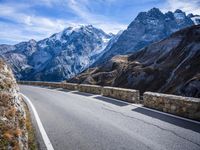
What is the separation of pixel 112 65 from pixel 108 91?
75682 mm

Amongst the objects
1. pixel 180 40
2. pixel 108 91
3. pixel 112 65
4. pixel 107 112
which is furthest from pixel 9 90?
pixel 112 65

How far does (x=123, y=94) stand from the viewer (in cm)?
1683

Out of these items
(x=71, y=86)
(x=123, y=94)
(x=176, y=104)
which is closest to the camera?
(x=176, y=104)

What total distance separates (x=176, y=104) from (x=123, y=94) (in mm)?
6142

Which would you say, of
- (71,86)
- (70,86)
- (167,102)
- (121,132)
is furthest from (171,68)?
(121,132)

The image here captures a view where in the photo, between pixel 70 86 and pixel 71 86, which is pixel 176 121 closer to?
pixel 71 86

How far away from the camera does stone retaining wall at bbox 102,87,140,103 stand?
15328mm

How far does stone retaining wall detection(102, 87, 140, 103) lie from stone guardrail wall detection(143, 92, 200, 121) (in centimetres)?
169

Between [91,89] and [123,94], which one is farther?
[91,89]

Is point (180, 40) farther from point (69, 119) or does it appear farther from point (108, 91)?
point (69, 119)

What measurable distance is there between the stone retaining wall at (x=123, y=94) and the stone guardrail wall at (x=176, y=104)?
1687 millimetres

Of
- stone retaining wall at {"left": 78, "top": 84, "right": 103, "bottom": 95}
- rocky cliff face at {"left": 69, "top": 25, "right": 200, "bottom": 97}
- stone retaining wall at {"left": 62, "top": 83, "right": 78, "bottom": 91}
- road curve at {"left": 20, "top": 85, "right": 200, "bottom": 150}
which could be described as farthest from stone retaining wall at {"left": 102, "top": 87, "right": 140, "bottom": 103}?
rocky cliff face at {"left": 69, "top": 25, "right": 200, "bottom": 97}

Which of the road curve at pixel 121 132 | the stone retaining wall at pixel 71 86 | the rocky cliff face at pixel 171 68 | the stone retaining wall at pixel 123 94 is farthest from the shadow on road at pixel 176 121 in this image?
the rocky cliff face at pixel 171 68

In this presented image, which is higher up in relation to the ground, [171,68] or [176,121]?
[171,68]
